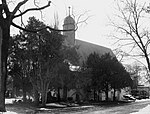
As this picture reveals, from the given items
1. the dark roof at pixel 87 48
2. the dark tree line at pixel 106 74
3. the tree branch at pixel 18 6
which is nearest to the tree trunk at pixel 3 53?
the tree branch at pixel 18 6

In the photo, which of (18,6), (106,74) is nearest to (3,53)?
(18,6)

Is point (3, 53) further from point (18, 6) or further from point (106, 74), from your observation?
point (106, 74)

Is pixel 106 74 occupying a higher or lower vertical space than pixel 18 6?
lower

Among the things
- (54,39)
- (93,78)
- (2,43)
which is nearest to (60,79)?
(54,39)

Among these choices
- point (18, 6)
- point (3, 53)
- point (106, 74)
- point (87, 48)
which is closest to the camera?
point (3, 53)

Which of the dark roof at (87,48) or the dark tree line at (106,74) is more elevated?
the dark roof at (87,48)

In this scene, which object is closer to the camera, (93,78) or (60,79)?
(60,79)

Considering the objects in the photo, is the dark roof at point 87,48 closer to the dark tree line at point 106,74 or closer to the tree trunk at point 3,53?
the dark tree line at point 106,74

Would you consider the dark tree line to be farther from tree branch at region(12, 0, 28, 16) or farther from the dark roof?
tree branch at region(12, 0, 28, 16)

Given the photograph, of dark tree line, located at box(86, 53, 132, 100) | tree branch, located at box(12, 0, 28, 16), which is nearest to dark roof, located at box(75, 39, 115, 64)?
dark tree line, located at box(86, 53, 132, 100)

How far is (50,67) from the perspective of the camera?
1505 inches

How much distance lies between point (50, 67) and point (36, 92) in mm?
3822

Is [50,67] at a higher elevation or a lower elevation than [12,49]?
lower

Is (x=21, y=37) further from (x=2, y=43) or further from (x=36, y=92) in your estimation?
(x=2, y=43)
